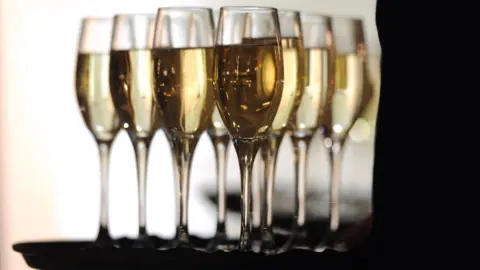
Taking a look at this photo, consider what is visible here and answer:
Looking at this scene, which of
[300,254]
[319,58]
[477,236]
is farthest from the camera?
[319,58]

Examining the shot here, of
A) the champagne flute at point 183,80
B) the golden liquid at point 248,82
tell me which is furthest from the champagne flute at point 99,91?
the golden liquid at point 248,82

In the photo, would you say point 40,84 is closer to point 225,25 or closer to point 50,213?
point 50,213

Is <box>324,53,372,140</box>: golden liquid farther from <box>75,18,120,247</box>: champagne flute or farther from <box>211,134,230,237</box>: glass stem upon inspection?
<box>75,18,120,247</box>: champagne flute

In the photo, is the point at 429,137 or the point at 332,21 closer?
the point at 429,137

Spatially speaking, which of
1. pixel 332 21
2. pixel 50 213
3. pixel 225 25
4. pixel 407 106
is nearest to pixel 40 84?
pixel 50 213

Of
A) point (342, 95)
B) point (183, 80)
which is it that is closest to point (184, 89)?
point (183, 80)

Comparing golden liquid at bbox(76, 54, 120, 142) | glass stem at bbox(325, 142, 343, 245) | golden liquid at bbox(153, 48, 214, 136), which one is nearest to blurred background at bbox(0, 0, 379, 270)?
glass stem at bbox(325, 142, 343, 245)

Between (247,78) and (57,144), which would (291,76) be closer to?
(247,78)
